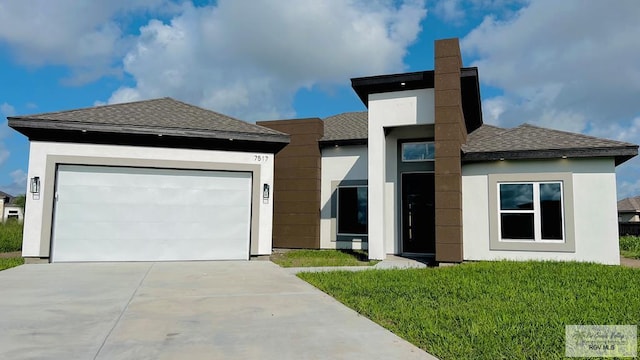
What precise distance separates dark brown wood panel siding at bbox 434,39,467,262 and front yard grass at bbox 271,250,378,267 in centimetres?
221

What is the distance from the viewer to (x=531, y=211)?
458 inches

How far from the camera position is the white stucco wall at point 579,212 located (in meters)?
11.1

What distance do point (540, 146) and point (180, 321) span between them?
10.8 m

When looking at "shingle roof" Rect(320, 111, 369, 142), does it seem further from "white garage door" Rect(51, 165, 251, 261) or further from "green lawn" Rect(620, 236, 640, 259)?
"green lawn" Rect(620, 236, 640, 259)

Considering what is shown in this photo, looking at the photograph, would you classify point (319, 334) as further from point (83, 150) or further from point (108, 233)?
point (83, 150)

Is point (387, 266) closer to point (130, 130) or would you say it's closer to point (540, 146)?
point (540, 146)

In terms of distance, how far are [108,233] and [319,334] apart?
30.1ft

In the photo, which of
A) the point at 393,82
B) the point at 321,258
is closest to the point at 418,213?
the point at 321,258

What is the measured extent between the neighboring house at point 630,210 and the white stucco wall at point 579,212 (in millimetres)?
33557

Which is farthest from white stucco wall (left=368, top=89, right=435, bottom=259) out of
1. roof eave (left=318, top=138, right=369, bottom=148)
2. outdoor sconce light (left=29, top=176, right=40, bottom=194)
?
outdoor sconce light (left=29, top=176, right=40, bottom=194)

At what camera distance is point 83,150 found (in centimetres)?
1155

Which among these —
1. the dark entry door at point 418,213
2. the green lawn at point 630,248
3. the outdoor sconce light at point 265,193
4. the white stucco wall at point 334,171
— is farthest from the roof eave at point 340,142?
the green lawn at point 630,248

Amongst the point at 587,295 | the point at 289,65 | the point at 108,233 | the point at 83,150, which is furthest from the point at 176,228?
the point at 289,65

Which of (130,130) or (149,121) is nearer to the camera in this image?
(130,130)
